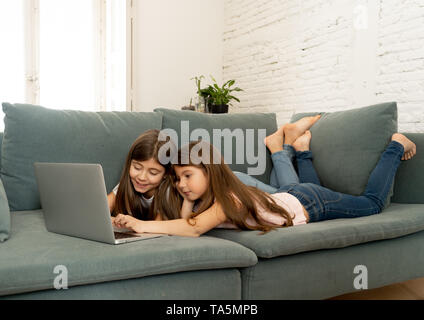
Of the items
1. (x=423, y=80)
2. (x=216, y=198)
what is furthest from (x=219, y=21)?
(x=216, y=198)

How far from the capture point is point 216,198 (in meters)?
1.50

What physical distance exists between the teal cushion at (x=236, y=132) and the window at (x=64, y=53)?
2.19 m

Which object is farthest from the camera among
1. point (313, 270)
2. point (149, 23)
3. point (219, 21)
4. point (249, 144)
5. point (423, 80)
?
point (219, 21)

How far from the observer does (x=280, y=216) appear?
1626mm

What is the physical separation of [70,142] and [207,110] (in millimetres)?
2191

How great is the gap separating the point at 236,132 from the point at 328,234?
0.90 meters

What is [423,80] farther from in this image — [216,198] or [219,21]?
[219,21]

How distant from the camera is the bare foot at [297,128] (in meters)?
2.21

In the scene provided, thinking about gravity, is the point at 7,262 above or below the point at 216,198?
below

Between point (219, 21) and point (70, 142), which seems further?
point (219, 21)

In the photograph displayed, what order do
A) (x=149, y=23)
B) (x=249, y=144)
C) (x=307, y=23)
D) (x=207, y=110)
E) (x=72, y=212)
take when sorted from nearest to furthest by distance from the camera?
(x=72, y=212) → (x=249, y=144) → (x=307, y=23) → (x=207, y=110) → (x=149, y=23)

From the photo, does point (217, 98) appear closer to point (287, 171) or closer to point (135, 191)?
point (287, 171)

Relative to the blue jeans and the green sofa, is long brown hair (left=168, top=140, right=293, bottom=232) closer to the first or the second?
the green sofa
